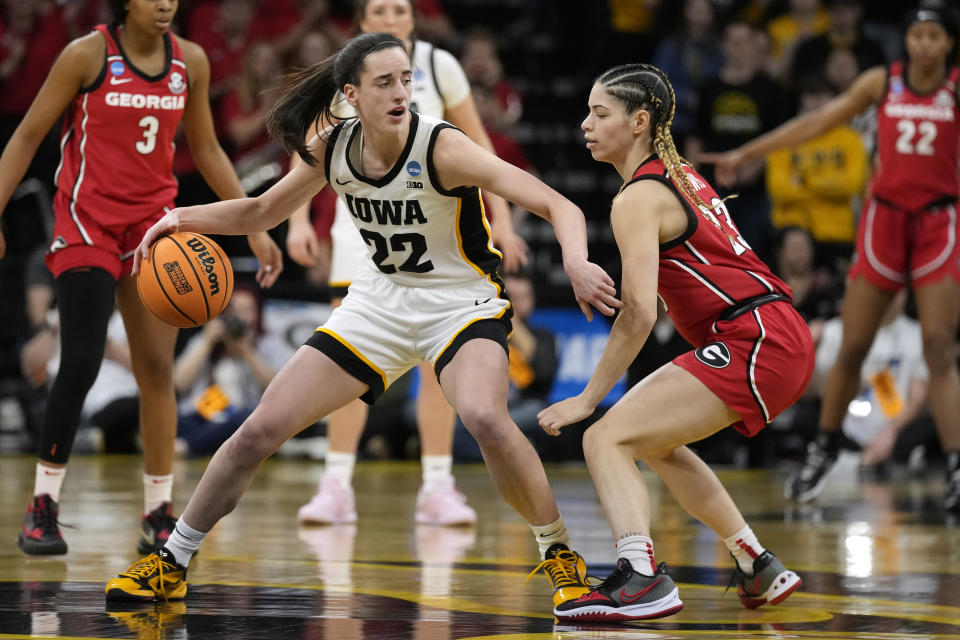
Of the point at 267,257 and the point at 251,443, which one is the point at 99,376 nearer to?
the point at 267,257

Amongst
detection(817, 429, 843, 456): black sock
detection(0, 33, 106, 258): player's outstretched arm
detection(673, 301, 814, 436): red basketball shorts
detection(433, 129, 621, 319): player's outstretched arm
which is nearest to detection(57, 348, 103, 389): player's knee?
detection(0, 33, 106, 258): player's outstretched arm

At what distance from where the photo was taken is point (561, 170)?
13586 millimetres

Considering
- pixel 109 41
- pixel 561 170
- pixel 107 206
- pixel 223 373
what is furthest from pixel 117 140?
pixel 561 170

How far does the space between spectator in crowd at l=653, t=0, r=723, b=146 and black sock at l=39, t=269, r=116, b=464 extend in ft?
26.4

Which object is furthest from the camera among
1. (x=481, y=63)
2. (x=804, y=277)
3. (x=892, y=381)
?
(x=481, y=63)

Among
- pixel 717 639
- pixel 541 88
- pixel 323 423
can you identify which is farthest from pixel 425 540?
pixel 541 88

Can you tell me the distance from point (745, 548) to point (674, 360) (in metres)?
0.68

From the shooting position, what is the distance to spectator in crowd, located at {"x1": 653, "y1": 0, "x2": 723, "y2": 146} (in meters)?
12.8

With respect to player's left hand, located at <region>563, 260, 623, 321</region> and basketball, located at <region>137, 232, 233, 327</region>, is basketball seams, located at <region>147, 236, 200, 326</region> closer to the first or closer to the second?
basketball, located at <region>137, 232, 233, 327</region>

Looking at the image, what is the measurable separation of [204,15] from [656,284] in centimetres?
918

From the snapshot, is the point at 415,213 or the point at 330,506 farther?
the point at 330,506

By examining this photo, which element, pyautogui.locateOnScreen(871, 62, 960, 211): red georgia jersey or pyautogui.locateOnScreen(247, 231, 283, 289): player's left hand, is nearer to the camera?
pyautogui.locateOnScreen(247, 231, 283, 289): player's left hand

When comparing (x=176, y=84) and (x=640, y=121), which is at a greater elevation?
(x=176, y=84)

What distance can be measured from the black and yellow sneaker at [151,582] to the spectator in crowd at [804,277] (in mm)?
6675
